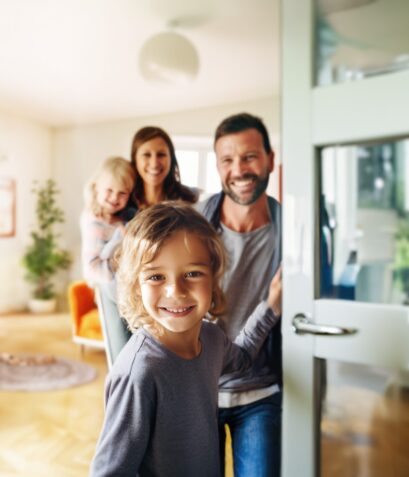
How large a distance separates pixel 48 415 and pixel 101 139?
926 millimetres

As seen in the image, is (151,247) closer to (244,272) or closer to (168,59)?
(244,272)

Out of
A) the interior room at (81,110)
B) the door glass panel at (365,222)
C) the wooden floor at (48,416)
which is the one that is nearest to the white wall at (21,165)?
the interior room at (81,110)

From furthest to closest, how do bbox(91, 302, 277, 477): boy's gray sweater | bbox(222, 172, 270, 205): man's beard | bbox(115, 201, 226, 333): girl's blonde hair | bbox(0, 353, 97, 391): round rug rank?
1. bbox(0, 353, 97, 391): round rug
2. bbox(222, 172, 270, 205): man's beard
3. bbox(115, 201, 226, 333): girl's blonde hair
4. bbox(91, 302, 277, 477): boy's gray sweater

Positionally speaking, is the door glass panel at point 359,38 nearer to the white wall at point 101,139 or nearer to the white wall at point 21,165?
the white wall at point 101,139

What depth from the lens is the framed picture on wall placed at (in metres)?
1.60

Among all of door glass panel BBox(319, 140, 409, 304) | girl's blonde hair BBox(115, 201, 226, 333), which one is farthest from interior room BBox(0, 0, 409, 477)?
girl's blonde hair BBox(115, 201, 226, 333)

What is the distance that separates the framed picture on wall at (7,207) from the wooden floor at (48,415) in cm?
30

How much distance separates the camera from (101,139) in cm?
151

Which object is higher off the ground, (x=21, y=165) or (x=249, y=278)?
(x=21, y=165)

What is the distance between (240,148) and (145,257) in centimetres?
42

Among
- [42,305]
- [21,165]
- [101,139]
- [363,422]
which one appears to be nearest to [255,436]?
[363,422]

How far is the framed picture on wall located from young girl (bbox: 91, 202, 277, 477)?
0.47 meters

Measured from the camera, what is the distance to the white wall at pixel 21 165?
5.19 ft

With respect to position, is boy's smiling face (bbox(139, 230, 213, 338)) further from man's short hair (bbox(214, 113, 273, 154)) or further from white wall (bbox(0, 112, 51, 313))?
white wall (bbox(0, 112, 51, 313))
